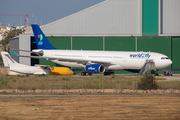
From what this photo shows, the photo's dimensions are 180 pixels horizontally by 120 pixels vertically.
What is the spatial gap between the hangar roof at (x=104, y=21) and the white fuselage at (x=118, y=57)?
6687mm

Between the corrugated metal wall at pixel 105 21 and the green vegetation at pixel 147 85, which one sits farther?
the corrugated metal wall at pixel 105 21

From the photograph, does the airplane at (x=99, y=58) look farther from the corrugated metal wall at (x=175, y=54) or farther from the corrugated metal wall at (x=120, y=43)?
the corrugated metal wall at (x=175, y=54)

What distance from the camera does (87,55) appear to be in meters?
50.9

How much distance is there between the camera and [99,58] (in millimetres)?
49938

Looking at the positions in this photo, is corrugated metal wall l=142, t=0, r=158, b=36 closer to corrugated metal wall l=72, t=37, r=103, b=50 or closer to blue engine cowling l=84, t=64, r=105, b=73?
corrugated metal wall l=72, t=37, r=103, b=50

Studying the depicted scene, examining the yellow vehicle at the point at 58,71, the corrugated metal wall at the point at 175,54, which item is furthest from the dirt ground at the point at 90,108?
the corrugated metal wall at the point at 175,54

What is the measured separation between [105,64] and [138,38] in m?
11.5

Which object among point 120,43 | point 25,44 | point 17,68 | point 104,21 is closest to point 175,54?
point 120,43

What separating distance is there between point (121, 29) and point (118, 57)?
10.4 meters

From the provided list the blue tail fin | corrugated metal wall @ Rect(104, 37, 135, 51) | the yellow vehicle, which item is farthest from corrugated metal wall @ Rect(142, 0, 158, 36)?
the blue tail fin

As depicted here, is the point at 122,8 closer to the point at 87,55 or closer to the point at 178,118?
the point at 87,55

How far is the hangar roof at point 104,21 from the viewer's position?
56.3 metres

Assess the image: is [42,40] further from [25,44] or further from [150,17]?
[150,17]

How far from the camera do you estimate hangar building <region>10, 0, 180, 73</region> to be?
55.8 m
